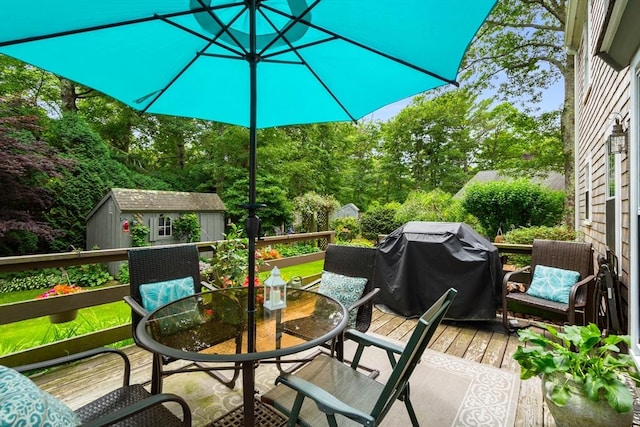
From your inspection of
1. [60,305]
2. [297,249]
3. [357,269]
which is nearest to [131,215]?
[297,249]

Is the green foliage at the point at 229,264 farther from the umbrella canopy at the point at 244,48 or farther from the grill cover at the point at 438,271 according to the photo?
the grill cover at the point at 438,271

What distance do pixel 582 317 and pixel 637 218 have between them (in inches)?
52.6

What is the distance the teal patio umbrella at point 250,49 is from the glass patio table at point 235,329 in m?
0.15

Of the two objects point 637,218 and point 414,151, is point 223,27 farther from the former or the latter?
point 414,151

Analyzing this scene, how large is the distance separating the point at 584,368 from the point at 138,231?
9.47 meters

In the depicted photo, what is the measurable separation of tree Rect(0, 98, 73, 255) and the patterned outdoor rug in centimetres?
750

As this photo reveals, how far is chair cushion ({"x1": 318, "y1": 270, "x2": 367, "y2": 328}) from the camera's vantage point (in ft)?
9.14

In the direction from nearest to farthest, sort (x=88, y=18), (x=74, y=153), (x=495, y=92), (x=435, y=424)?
(x=88, y=18), (x=435, y=424), (x=74, y=153), (x=495, y=92)

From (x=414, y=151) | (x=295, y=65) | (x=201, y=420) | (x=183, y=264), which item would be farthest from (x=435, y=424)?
(x=414, y=151)

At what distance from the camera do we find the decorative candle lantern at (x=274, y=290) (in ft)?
7.12

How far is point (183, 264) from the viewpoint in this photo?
2752 millimetres

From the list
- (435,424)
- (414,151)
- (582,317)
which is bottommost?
(435,424)

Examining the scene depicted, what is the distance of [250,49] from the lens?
1.87 m

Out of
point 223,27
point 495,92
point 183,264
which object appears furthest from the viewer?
point 495,92
